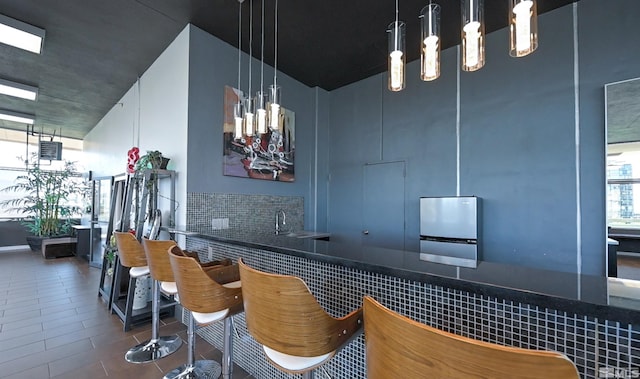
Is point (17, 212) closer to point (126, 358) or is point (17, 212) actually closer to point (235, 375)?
point (126, 358)

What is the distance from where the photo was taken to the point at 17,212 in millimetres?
7418

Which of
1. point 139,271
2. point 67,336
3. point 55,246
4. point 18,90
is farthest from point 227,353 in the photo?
point 55,246

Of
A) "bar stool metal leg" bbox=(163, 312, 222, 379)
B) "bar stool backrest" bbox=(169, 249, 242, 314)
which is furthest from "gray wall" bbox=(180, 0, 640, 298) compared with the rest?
"bar stool backrest" bbox=(169, 249, 242, 314)

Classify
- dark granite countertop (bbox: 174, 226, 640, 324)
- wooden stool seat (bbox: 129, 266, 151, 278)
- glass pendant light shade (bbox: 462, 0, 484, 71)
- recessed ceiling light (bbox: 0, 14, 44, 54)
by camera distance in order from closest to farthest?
1. dark granite countertop (bbox: 174, 226, 640, 324)
2. glass pendant light shade (bbox: 462, 0, 484, 71)
3. wooden stool seat (bbox: 129, 266, 151, 278)
4. recessed ceiling light (bbox: 0, 14, 44, 54)

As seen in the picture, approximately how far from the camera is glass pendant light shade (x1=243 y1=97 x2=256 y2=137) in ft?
8.33

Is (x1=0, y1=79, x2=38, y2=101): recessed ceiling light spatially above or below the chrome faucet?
above

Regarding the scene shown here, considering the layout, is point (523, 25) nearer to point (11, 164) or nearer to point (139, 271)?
point (139, 271)

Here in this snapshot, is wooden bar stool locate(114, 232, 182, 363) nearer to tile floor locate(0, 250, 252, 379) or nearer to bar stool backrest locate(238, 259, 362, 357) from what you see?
tile floor locate(0, 250, 252, 379)

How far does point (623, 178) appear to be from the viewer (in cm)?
249

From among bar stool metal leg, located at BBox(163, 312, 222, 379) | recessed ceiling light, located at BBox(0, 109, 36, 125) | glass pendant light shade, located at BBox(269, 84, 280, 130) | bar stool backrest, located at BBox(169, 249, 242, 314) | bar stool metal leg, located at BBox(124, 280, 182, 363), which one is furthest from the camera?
recessed ceiling light, located at BBox(0, 109, 36, 125)

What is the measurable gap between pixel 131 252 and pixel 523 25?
131 inches

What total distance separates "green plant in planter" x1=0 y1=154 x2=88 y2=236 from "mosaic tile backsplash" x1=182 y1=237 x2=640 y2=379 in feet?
26.3

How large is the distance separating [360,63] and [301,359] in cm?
389

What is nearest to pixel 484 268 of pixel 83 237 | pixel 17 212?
pixel 83 237
